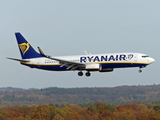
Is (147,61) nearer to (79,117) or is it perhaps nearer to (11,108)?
(79,117)

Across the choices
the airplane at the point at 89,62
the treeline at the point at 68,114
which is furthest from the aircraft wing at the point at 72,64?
the treeline at the point at 68,114

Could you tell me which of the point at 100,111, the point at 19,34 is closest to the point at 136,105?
the point at 100,111

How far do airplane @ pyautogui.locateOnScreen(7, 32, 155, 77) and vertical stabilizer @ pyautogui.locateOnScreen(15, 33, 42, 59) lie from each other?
1.28ft

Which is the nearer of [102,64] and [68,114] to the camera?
[102,64]

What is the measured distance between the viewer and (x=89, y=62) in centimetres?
8269

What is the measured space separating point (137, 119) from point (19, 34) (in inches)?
2092

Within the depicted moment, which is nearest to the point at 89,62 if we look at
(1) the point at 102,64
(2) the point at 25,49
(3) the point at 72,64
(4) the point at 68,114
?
(1) the point at 102,64

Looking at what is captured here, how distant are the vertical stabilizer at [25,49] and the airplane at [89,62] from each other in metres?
0.39

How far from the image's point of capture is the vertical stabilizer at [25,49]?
303 feet

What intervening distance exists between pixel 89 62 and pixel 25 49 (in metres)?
18.8

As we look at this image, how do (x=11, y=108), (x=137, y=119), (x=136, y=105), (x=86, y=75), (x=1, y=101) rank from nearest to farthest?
(x=86, y=75), (x=137, y=119), (x=11, y=108), (x=136, y=105), (x=1, y=101)

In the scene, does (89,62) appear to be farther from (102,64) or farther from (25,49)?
(25,49)

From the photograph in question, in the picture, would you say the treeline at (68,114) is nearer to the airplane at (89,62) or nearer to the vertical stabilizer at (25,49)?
the vertical stabilizer at (25,49)

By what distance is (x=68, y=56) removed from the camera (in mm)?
87000
